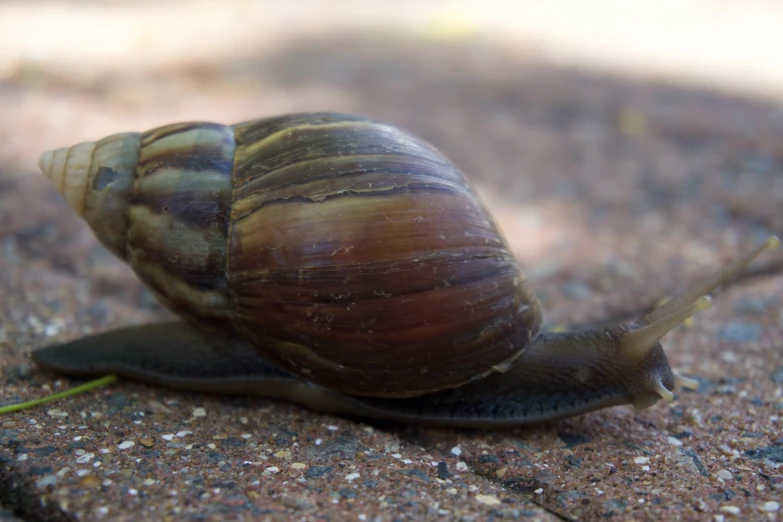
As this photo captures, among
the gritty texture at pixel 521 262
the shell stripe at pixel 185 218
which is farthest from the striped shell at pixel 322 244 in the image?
the gritty texture at pixel 521 262

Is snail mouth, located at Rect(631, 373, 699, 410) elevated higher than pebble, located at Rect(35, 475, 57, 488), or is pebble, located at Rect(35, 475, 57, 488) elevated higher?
pebble, located at Rect(35, 475, 57, 488)

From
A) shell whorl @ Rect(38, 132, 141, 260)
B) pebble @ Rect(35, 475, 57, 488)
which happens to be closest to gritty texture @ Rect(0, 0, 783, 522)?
pebble @ Rect(35, 475, 57, 488)

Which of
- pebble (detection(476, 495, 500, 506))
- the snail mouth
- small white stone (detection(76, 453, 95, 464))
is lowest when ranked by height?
pebble (detection(476, 495, 500, 506))

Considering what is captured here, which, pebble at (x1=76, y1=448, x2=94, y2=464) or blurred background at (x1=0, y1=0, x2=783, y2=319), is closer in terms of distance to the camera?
pebble at (x1=76, y1=448, x2=94, y2=464)

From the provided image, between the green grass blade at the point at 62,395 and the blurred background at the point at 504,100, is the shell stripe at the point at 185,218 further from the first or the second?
the blurred background at the point at 504,100

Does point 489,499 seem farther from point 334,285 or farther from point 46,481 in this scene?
point 46,481

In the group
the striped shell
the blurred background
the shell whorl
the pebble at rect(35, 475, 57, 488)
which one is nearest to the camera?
the pebble at rect(35, 475, 57, 488)

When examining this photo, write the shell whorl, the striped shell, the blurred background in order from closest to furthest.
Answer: the striped shell, the shell whorl, the blurred background

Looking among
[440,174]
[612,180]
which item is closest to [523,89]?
[612,180]

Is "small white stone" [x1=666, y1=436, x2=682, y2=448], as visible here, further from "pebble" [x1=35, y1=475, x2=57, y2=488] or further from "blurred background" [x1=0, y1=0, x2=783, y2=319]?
"pebble" [x1=35, y1=475, x2=57, y2=488]
